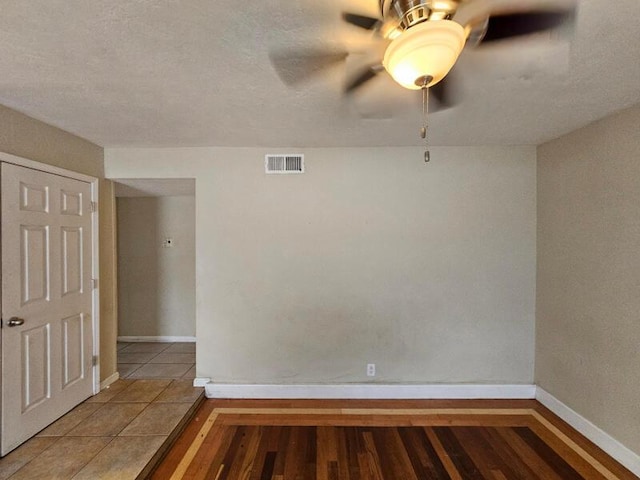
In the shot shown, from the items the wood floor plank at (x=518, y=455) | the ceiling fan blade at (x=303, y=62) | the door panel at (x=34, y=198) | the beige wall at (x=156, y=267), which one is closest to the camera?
the ceiling fan blade at (x=303, y=62)

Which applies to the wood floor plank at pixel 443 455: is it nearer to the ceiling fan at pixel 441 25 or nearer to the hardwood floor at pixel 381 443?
the hardwood floor at pixel 381 443

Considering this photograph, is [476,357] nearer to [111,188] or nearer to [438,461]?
[438,461]

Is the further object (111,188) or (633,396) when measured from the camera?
(111,188)

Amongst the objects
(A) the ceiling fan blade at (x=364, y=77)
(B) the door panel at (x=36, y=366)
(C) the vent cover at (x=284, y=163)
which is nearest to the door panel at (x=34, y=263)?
(B) the door panel at (x=36, y=366)

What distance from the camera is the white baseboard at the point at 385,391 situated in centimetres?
305

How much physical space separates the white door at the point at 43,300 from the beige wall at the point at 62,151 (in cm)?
15

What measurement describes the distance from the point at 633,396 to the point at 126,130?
433cm

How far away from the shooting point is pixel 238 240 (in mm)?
3090

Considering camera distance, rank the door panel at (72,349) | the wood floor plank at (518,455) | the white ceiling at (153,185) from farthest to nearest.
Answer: the white ceiling at (153,185) → the door panel at (72,349) → the wood floor plank at (518,455)

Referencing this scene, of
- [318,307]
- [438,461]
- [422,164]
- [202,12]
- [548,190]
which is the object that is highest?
[202,12]

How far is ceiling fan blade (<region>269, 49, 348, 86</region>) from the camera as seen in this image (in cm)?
152

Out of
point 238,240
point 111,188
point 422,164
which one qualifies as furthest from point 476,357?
point 111,188

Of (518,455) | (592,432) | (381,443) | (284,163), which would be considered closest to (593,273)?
(592,432)

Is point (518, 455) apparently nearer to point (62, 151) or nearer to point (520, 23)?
point (520, 23)
